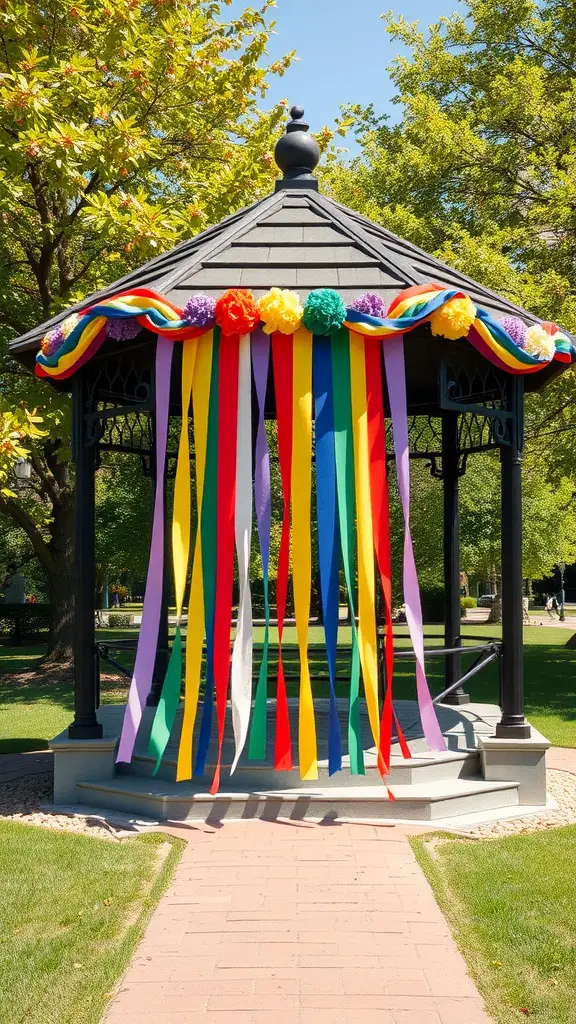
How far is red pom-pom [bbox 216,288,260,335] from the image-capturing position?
6.45 meters

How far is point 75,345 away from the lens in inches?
276

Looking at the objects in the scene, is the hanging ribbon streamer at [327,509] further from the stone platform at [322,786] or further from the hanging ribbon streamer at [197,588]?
the hanging ribbon streamer at [197,588]

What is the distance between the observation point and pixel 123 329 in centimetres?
680

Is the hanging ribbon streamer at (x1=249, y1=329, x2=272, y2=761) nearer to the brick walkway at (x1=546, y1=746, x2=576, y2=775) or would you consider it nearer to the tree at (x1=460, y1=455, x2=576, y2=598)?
the brick walkway at (x1=546, y1=746, x2=576, y2=775)

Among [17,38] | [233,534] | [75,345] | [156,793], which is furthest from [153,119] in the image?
[156,793]

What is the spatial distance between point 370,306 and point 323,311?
0.39 meters

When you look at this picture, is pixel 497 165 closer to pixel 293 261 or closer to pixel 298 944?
pixel 293 261

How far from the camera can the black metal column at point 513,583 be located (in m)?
7.17

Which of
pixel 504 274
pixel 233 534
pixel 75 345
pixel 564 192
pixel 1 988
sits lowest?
pixel 1 988

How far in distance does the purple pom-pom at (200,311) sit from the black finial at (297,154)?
235 centimetres

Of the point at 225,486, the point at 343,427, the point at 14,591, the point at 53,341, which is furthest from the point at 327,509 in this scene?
the point at 14,591

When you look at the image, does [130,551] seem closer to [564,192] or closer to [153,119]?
[153,119]

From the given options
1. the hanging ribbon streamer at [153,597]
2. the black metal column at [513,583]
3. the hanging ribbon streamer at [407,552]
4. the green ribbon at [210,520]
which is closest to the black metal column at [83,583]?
the hanging ribbon streamer at [153,597]

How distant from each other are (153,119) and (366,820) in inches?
452
